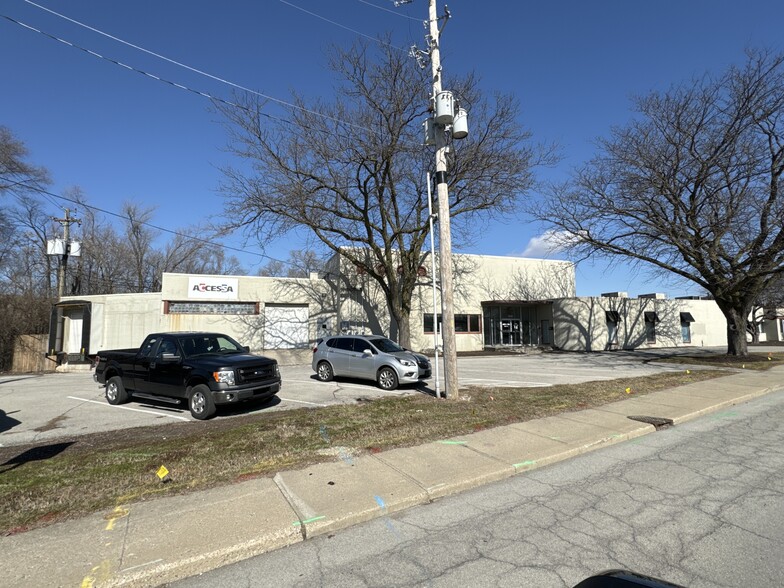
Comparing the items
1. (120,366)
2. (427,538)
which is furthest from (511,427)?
(120,366)

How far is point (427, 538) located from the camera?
3959 mm

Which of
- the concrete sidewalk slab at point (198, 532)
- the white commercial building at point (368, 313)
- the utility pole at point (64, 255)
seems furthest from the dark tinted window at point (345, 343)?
the utility pole at point (64, 255)

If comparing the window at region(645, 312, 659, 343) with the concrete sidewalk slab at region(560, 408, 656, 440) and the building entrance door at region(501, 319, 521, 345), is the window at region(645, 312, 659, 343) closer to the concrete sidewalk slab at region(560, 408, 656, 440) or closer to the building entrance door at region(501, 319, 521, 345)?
the building entrance door at region(501, 319, 521, 345)

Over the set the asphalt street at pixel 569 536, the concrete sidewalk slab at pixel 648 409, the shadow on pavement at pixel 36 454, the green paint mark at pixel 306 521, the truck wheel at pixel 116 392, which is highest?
the truck wheel at pixel 116 392

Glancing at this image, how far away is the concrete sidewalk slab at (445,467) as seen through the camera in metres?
5.14

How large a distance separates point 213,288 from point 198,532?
23.9 metres

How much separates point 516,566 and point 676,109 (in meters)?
24.7

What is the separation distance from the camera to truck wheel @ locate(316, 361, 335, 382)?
14.8m

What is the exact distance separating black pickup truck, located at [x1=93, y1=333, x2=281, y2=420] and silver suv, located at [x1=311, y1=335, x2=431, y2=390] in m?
4.07

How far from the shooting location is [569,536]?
3941mm

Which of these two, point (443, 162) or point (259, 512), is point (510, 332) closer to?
point (443, 162)

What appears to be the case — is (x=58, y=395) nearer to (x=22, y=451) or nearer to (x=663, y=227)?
(x=22, y=451)

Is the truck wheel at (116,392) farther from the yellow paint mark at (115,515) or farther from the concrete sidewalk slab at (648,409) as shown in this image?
the concrete sidewalk slab at (648,409)

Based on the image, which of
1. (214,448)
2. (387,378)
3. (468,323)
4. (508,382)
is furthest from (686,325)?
(214,448)
